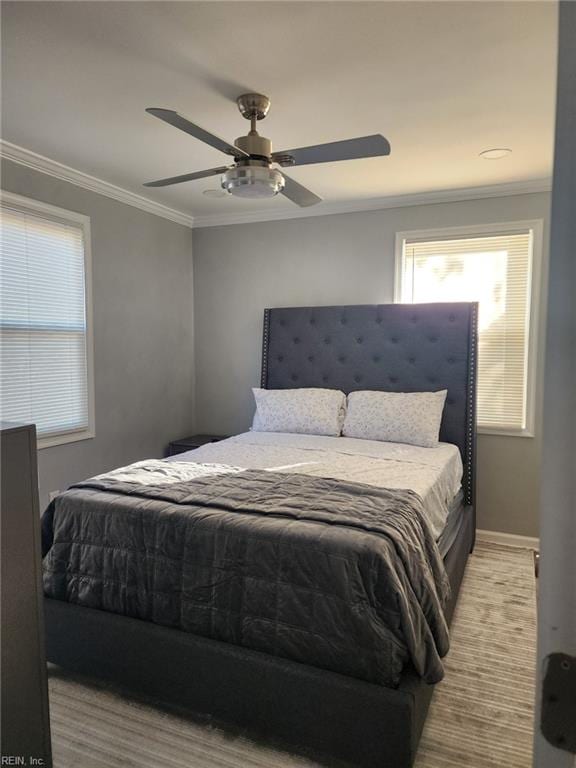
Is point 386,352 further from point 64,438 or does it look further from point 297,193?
point 64,438

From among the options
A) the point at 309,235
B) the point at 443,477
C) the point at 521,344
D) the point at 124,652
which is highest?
the point at 309,235

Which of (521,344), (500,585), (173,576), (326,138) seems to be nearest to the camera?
(173,576)

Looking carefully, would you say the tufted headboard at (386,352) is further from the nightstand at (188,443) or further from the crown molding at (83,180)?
the crown molding at (83,180)

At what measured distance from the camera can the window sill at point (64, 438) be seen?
322cm

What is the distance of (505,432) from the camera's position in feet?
12.4

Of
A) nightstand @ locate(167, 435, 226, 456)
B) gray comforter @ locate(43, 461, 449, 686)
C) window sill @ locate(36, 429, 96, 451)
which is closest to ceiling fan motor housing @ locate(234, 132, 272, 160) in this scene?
gray comforter @ locate(43, 461, 449, 686)

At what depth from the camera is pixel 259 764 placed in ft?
5.84

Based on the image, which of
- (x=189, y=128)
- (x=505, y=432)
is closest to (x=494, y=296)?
(x=505, y=432)

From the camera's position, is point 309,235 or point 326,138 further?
point 309,235

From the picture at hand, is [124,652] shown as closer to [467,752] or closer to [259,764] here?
[259,764]

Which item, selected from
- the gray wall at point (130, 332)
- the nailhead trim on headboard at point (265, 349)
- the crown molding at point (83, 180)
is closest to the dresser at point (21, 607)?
the gray wall at point (130, 332)

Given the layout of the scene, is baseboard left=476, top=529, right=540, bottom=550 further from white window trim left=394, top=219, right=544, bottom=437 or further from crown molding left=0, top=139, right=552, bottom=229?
crown molding left=0, top=139, right=552, bottom=229

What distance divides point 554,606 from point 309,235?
403 cm

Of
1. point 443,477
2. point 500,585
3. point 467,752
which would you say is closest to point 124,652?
point 467,752
